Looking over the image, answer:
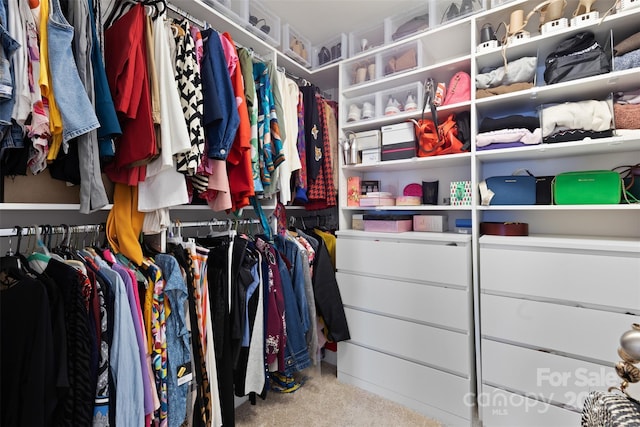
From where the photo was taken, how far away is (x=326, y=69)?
7.30 ft

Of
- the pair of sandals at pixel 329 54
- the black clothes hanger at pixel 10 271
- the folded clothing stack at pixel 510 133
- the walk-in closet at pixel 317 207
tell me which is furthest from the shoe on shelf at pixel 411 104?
the black clothes hanger at pixel 10 271

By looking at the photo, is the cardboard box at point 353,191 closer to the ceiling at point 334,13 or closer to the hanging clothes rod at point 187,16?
the ceiling at point 334,13

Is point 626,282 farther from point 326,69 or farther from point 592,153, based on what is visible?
point 326,69

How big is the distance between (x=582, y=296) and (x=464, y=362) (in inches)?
25.1

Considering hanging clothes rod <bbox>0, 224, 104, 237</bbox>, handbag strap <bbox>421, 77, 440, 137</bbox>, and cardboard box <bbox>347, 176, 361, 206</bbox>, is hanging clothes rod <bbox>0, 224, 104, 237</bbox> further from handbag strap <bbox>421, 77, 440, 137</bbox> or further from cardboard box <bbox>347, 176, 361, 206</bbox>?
handbag strap <bbox>421, 77, 440, 137</bbox>

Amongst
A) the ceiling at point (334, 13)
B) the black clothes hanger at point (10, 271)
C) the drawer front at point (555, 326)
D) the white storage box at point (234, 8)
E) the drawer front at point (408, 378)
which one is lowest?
the drawer front at point (408, 378)

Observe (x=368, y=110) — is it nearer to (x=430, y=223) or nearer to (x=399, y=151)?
(x=399, y=151)

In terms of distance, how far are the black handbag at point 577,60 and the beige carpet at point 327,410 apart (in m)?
1.91

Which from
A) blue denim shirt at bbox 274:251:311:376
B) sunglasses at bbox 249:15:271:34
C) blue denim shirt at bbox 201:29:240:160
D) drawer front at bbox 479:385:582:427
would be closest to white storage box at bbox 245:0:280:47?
sunglasses at bbox 249:15:271:34

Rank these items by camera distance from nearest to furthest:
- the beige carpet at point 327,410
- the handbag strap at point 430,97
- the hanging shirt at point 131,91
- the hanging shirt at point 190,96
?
the hanging shirt at point 131,91, the hanging shirt at point 190,96, the beige carpet at point 327,410, the handbag strap at point 430,97

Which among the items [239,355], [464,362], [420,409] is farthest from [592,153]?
[239,355]

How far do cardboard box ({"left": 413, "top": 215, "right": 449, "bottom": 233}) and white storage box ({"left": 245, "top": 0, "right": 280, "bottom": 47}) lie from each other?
4.82 feet

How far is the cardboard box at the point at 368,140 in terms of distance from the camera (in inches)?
80.4

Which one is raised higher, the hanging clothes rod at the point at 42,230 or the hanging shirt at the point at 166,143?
the hanging shirt at the point at 166,143
